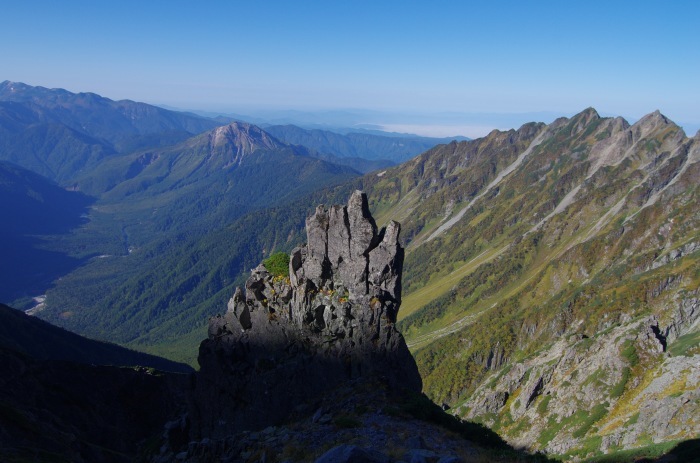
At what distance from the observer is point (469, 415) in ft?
318

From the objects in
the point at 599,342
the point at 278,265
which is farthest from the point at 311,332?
the point at 599,342

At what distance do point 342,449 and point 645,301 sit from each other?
9816 cm

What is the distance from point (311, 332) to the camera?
156 feet

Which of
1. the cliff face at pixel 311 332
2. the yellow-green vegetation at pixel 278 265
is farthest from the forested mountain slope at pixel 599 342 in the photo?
the yellow-green vegetation at pixel 278 265

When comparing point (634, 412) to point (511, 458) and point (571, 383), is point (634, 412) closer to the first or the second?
point (571, 383)

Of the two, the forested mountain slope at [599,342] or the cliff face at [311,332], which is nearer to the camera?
the cliff face at [311,332]

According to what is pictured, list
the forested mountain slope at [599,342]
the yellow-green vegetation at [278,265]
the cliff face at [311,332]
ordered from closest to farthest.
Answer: the cliff face at [311,332]
the yellow-green vegetation at [278,265]
the forested mountain slope at [599,342]

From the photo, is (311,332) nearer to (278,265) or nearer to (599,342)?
(278,265)

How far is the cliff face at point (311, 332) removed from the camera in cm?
4403

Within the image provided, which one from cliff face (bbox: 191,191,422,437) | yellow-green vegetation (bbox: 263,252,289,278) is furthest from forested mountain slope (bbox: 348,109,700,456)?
yellow-green vegetation (bbox: 263,252,289,278)

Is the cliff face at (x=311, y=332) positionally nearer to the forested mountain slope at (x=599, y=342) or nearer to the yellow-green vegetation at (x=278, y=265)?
the yellow-green vegetation at (x=278, y=265)

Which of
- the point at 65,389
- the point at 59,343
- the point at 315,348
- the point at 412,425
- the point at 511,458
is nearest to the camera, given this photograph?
the point at 511,458

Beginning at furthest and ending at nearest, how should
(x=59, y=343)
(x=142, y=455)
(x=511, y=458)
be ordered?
(x=59, y=343) < (x=142, y=455) < (x=511, y=458)

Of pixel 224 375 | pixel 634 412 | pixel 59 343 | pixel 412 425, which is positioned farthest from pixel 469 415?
pixel 59 343
